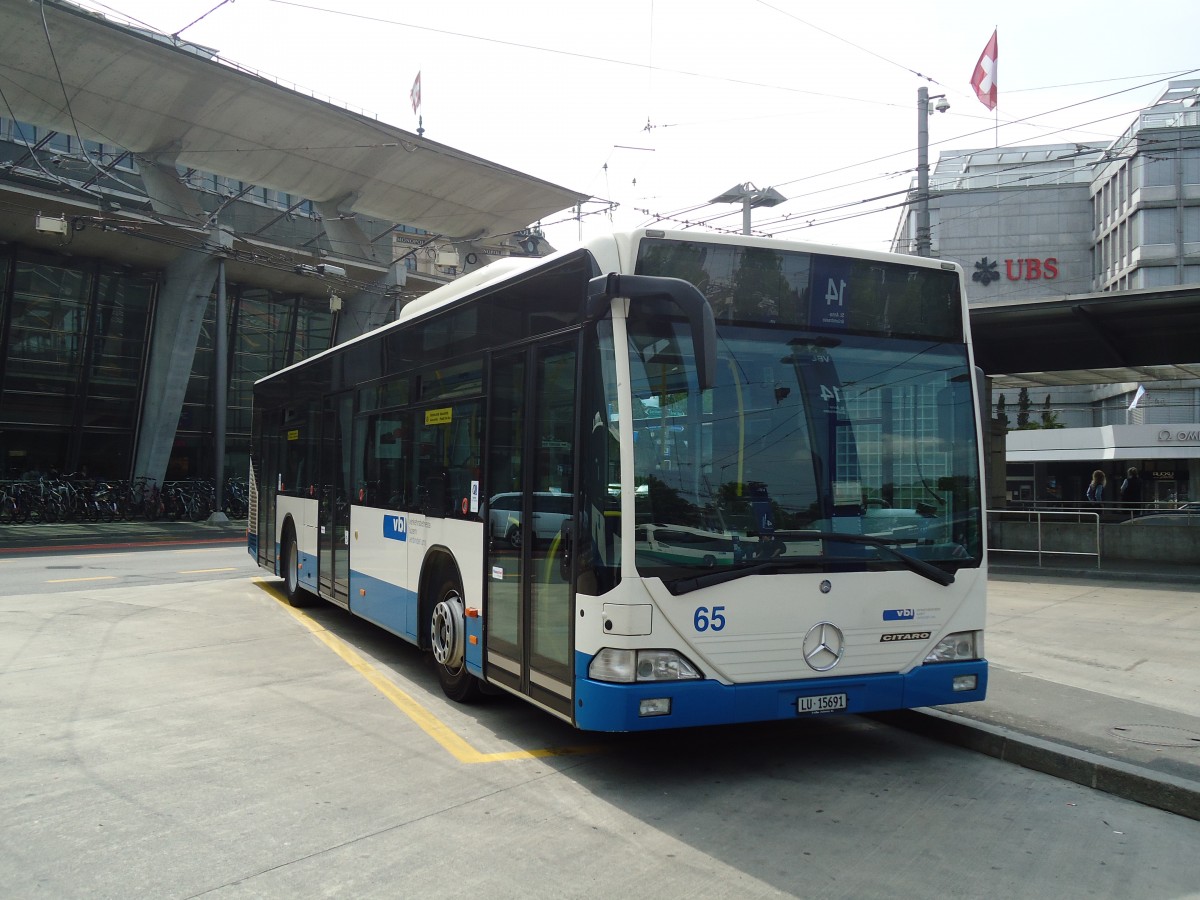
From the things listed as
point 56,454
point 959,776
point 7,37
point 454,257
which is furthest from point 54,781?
point 454,257

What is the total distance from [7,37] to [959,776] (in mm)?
24681

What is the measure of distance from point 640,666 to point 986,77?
17.1 meters

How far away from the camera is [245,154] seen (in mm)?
28109

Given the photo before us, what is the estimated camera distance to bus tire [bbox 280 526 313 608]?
1326 centimetres

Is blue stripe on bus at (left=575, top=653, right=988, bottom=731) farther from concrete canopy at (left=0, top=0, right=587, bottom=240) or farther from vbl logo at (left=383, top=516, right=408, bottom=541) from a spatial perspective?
concrete canopy at (left=0, top=0, right=587, bottom=240)

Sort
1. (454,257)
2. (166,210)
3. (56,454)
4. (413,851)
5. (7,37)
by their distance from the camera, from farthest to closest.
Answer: (454,257) → (56,454) → (166,210) → (7,37) → (413,851)

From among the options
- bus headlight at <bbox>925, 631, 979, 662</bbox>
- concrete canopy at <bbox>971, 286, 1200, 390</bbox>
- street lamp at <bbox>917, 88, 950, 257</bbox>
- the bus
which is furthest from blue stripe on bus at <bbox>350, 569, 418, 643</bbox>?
street lamp at <bbox>917, 88, 950, 257</bbox>

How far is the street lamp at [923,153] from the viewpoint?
57.5 feet

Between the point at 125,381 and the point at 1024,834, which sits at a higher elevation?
the point at 125,381

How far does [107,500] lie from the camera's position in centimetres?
2945

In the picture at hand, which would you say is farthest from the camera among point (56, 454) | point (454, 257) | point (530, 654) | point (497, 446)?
point (454, 257)

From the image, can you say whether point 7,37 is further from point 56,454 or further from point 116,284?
point 56,454

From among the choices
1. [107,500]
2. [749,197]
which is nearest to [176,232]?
[107,500]

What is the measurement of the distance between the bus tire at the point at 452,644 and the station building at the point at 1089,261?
60.8ft
